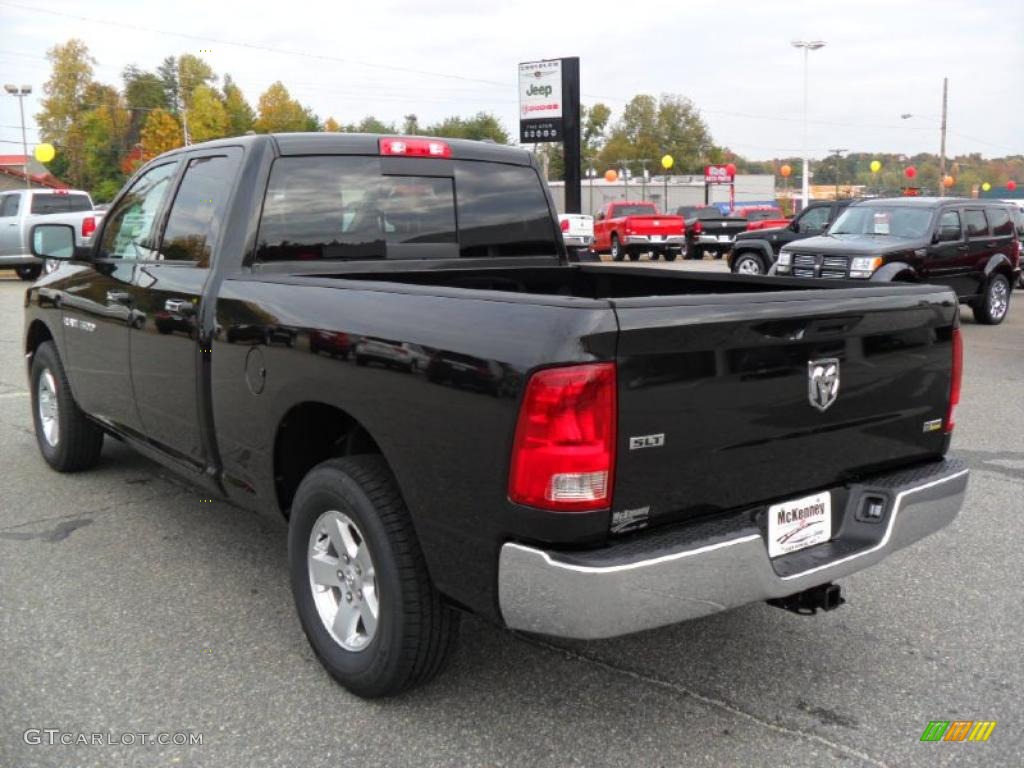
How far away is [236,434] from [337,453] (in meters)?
0.41

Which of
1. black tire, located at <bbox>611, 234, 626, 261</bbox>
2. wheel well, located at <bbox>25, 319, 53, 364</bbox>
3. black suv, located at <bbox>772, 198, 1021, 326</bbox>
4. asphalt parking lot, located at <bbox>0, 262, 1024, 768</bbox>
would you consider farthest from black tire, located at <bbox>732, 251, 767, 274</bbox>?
wheel well, located at <bbox>25, 319, 53, 364</bbox>

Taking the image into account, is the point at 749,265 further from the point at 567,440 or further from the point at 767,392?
the point at 567,440

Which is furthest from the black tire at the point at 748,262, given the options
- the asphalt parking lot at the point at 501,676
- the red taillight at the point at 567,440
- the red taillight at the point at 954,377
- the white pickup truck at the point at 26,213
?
the red taillight at the point at 567,440

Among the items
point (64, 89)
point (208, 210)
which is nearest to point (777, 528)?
point (208, 210)

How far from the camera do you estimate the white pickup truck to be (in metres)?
20.6

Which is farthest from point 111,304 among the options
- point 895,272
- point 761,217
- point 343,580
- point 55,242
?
point 761,217

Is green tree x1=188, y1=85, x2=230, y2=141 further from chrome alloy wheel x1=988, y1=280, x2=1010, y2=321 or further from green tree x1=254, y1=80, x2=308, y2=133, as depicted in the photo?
chrome alloy wheel x1=988, y1=280, x2=1010, y2=321

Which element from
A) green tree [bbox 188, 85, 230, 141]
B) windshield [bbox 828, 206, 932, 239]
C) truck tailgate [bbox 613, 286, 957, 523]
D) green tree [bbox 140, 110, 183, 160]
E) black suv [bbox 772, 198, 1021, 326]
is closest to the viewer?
truck tailgate [bbox 613, 286, 957, 523]

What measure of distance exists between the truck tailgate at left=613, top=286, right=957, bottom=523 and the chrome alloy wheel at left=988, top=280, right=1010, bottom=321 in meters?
12.6

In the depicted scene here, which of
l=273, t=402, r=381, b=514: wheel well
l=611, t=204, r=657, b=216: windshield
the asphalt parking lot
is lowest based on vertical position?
the asphalt parking lot

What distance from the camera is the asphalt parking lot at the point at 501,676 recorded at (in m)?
2.85

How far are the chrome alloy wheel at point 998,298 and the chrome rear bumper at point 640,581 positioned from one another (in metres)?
13.4

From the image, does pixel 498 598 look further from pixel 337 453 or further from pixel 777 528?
pixel 337 453

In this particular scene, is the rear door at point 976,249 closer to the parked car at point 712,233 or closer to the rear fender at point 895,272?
the rear fender at point 895,272
